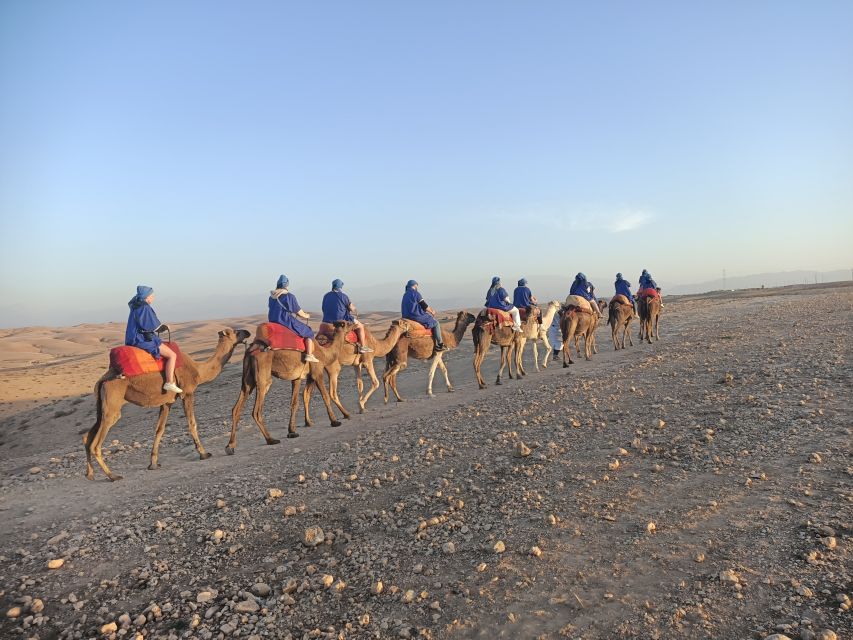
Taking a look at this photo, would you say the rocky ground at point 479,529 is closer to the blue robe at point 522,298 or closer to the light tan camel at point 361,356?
the light tan camel at point 361,356

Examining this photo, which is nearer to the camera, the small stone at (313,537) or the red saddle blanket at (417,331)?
the small stone at (313,537)

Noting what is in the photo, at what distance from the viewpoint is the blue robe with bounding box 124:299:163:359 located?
8484 mm

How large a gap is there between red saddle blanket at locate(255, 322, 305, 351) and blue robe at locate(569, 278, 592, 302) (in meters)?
10.9

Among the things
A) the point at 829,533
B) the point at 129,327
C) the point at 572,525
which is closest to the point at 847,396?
the point at 829,533

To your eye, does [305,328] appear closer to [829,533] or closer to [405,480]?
[405,480]

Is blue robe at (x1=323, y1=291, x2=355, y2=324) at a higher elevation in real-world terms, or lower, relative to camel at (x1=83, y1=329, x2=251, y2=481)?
higher

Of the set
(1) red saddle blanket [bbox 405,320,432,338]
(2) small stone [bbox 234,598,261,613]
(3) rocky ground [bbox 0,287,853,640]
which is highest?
(1) red saddle blanket [bbox 405,320,432,338]

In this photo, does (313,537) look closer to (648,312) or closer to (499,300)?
(499,300)

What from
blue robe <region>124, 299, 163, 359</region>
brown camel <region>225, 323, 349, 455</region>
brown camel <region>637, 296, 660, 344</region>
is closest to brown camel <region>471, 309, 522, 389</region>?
brown camel <region>225, 323, 349, 455</region>

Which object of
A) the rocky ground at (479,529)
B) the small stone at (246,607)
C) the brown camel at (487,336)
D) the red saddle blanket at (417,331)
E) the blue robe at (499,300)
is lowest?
the small stone at (246,607)

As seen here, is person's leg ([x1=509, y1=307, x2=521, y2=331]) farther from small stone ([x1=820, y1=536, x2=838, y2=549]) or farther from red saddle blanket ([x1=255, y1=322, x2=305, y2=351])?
small stone ([x1=820, y1=536, x2=838, y2=549])

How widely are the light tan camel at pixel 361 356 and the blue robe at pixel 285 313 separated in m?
1.57

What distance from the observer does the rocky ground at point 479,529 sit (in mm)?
3963

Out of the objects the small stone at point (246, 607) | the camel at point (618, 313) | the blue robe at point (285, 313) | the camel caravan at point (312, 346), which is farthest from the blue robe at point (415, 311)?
the small stone at point (246, 607)
